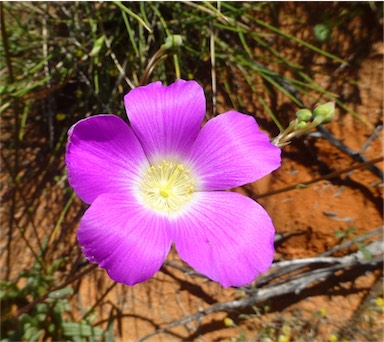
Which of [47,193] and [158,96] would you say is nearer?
[158,96]

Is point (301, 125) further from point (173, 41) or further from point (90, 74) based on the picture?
point (90, 74)

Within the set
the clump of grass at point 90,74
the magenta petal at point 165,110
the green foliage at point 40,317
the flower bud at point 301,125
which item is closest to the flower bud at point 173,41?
the magenta petal at point 165,110

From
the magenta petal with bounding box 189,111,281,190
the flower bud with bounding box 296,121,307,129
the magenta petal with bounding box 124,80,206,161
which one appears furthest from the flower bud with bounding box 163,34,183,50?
the flower bud with bounding box 296,121,307,129

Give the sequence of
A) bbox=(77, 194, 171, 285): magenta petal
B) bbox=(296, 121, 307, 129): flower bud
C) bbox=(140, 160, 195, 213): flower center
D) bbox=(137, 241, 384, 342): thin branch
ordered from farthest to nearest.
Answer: bbox=(137, 241, 384, 342): thin branch
bbox=(140, 160, 195, 213): flower center
bbox=(296, 121, 307, 129): flower bud
bbox=(77, 194, 171, 285): magenta petal

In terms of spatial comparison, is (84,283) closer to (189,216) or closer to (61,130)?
(61,130)

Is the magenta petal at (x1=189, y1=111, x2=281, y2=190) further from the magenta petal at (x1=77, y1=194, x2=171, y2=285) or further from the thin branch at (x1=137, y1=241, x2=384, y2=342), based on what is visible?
the thin branch at (x1=137, y1=241, x2=384, y2=342)

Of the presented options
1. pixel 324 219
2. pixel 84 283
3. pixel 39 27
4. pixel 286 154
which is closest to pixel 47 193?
pixel 84 283
